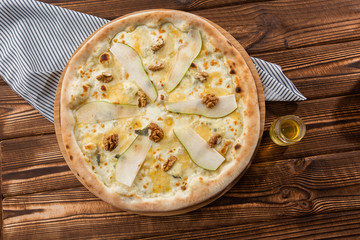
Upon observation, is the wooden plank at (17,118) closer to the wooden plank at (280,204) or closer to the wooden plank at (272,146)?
the wooden plank at (272,146)

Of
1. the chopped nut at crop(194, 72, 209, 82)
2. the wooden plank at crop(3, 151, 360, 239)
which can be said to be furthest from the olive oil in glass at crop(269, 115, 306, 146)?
the chopped nut at crop(194, 72, 209, 82)

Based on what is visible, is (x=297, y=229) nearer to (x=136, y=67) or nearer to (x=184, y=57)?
(x=184, y=57)

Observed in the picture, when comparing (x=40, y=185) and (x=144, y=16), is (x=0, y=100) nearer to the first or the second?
(x=40, y=185)

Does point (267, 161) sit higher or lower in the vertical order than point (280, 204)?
higher

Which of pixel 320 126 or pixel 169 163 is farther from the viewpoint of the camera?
pixel 320 126

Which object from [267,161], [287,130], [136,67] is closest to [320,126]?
[287,130]

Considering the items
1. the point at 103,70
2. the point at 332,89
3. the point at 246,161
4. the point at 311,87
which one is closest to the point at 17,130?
the point at 103,70

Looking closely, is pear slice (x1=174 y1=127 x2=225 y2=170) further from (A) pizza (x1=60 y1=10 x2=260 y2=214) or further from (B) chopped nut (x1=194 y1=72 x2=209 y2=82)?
(B) chopped nut (x1=194 y1=72 x2=209 y2=82)
